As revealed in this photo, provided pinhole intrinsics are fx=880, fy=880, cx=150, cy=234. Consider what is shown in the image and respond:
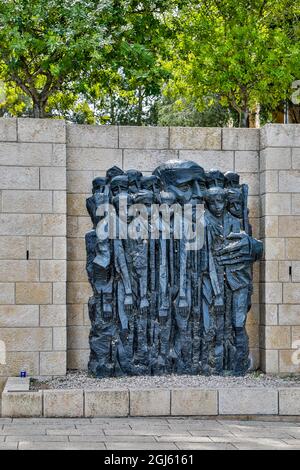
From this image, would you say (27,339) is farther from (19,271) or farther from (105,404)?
(105,404)

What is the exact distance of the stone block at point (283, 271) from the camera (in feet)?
40.9

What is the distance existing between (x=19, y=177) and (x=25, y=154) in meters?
0.33

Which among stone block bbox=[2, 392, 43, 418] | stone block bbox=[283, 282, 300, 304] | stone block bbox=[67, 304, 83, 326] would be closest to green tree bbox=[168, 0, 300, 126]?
stone block bbox=[283, 282, 300, 304]

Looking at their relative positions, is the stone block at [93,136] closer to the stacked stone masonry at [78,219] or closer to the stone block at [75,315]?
the stacked stone masonry at [78,219]

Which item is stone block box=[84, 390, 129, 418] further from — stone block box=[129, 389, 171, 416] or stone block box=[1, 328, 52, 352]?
stone block box=[1, 328, 52, 352]

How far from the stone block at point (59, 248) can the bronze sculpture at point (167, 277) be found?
33 centimetres

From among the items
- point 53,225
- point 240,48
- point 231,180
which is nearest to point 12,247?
point 53,225

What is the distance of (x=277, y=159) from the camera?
12.6 metres

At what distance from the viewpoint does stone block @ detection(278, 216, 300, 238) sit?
12500 mm

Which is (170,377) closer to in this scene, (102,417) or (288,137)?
(102,417)

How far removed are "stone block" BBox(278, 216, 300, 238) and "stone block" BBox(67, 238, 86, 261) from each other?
2796mm

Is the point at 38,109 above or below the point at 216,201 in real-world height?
above

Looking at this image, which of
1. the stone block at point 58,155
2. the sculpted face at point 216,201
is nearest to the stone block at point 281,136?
the sculpted face at point 216,201

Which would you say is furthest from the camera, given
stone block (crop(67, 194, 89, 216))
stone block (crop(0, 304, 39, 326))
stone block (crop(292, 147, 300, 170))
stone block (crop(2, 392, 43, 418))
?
stone block (crop(292, 147, 300, 170))
